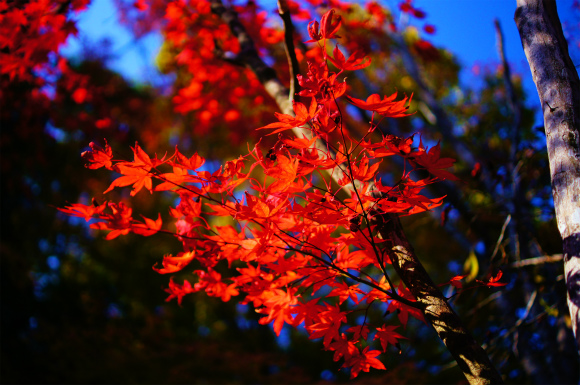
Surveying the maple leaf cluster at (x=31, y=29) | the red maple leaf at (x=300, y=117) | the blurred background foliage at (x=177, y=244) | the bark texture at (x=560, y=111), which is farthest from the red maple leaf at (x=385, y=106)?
the maple leaf cluster at (x=31, y=29)

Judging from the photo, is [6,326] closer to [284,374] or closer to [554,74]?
[284,374]

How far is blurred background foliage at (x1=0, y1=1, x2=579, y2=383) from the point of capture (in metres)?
2.55

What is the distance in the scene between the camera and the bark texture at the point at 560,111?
3.21 ft

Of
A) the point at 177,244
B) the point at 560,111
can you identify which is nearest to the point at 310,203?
the point at 560,111

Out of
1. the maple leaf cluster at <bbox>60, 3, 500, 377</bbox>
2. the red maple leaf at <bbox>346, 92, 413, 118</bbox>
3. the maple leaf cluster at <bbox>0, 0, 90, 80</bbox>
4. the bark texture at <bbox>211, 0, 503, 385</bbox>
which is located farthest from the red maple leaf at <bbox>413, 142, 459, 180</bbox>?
the maple leaf cluster at <bbox>0, 0, 90, 80</bbox>

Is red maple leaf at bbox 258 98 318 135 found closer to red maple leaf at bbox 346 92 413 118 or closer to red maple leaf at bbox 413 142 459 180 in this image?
red maple leaf at bbox 346 92 413 118

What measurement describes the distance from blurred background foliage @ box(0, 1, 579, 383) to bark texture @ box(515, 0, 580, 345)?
867 mm

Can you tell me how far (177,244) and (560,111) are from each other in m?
6.55

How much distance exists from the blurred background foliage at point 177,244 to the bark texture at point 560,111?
867mm

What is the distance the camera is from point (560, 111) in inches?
42.3

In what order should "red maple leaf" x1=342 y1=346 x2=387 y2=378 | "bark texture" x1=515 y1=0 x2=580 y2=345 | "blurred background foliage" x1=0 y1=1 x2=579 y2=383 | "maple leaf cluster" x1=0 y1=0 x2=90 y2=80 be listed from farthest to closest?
"blurred background foliage" x1=0 y1=1 x2=579 y2=383 → "maple leaf cluster" x1=0 y1=0 x2=90 y2=80 → "red maple leaf" x1=342 y1=346 x2=387 y2=378 → "bark texture" x1=515 y1=0 x2=580 y2=345

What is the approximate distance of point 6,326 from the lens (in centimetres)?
517

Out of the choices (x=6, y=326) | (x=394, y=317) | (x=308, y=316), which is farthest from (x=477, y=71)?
(x=6, y=326)

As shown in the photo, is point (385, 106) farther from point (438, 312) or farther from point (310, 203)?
point (438, 312)
